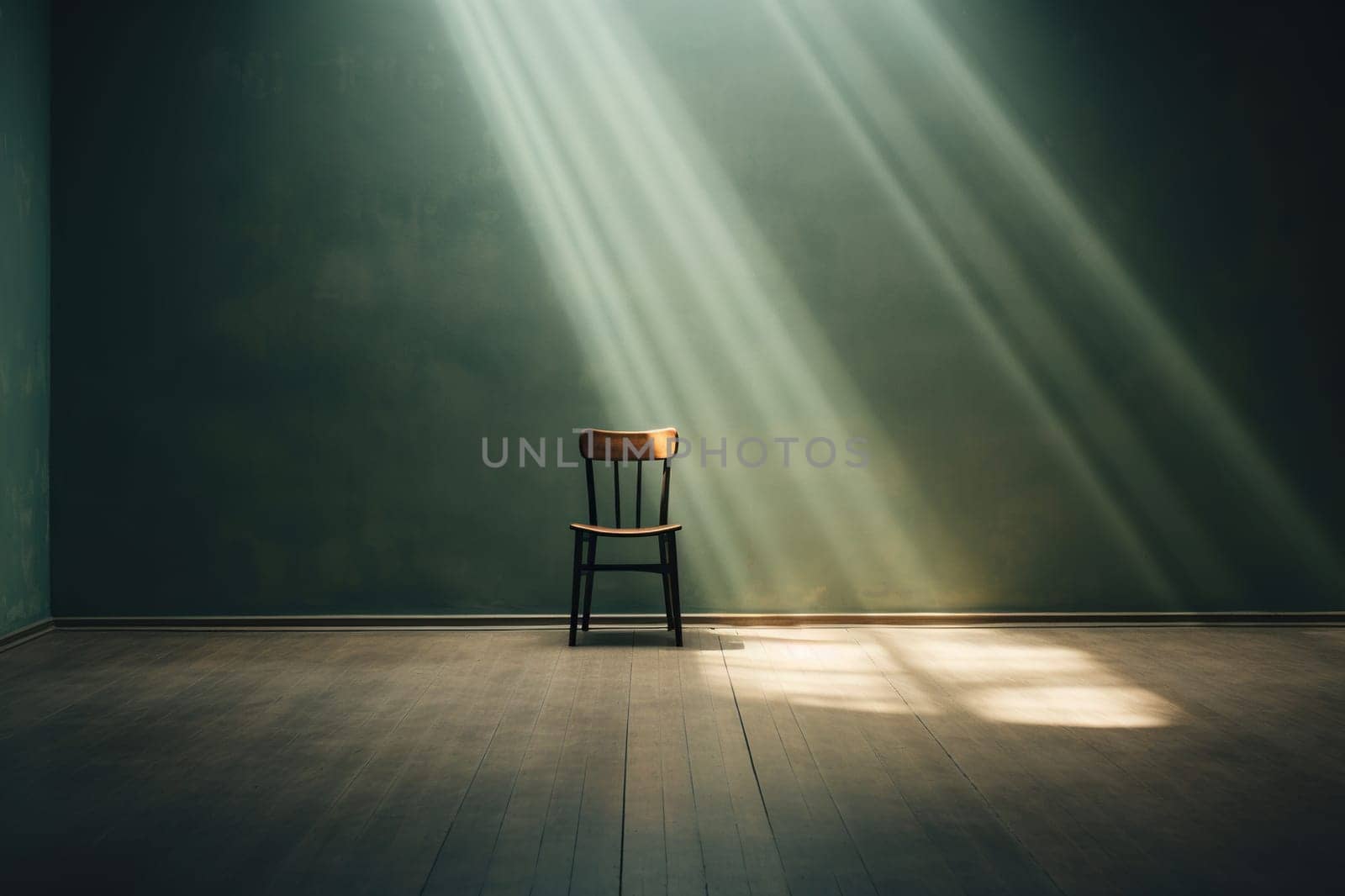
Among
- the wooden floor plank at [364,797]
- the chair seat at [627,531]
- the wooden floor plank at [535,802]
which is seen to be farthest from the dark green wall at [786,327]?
the wooden floor plank at [535,802]

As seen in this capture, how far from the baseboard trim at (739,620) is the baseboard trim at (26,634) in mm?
253

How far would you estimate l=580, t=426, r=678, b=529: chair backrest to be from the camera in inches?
177

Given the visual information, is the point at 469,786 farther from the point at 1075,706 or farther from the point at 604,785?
the point at 1075,706

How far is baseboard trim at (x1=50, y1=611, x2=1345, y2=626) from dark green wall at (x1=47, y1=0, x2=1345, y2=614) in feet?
0.21

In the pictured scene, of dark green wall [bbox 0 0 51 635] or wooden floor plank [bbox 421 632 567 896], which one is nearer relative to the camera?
wooden floor plank [bbox 421 632 567 896]

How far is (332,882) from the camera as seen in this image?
2.09 metres

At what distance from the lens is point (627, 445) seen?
450cm

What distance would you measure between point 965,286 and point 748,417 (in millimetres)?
1225

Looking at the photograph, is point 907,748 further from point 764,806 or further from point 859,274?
point 859,274

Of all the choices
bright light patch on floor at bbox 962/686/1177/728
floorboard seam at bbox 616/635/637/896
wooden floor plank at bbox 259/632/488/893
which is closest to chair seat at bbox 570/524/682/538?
floorboard seam at bbox 616/635/637/896

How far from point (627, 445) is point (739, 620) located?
102cm

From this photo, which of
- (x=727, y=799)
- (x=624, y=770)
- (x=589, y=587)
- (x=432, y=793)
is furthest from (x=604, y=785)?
(x=589, y=587)

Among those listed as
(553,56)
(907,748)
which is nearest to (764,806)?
(907,748)

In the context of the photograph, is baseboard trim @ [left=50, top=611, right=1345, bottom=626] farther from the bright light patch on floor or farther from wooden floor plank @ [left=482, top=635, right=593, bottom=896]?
the bright light patch on floor
